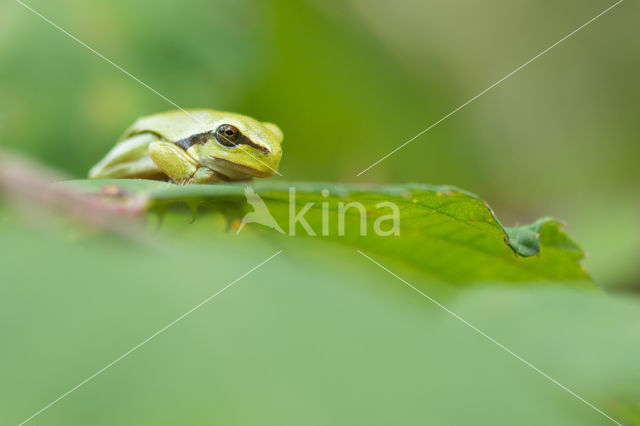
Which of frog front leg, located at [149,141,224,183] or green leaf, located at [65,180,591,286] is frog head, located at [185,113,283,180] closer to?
frog front leg, located at [149,141,224,183]

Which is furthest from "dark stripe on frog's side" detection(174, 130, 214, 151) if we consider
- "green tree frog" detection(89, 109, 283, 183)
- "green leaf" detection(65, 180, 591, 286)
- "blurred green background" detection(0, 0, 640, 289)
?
"blurred green background" detection(0, 0, 640, 289)

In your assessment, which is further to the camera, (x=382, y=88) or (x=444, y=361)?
(x=382, y=88)

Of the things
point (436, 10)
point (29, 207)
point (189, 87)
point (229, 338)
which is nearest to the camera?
point (29, 207)

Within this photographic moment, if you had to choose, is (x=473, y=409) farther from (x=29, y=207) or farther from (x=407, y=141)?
(x=407, y=141)

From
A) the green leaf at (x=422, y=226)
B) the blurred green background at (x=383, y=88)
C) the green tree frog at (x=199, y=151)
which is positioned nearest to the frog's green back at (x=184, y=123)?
the green tree frog at (x=199, y=151)

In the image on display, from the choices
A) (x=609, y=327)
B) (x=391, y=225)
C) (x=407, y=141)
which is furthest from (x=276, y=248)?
(x=407, y=141)

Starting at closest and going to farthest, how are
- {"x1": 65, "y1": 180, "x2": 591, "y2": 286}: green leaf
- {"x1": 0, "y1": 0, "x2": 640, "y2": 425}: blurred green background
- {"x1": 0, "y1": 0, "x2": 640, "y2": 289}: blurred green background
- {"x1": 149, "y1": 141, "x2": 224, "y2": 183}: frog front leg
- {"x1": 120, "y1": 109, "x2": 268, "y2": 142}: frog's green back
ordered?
{"x1": 0, "y1": 0, "x2": 640, "y2": 425}: blurred green background, {"x1": 65, "y1": 180, "x2": 591, "y2": 286}: green leaf, {"x1": 149, "y1": 141, "x2": 224, "y2": 183}: frog front leg, {"x1": 120, "y1": 109, "x2": 268, "y2": 142}: frog's green back, {"x1": 0, "y1": 0, "x2": 640, "y2": 289}: blurred green background

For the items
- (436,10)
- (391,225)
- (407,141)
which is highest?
(436,10)

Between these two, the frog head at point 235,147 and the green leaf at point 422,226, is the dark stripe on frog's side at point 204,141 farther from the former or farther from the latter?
the green leaf at point 422,226
